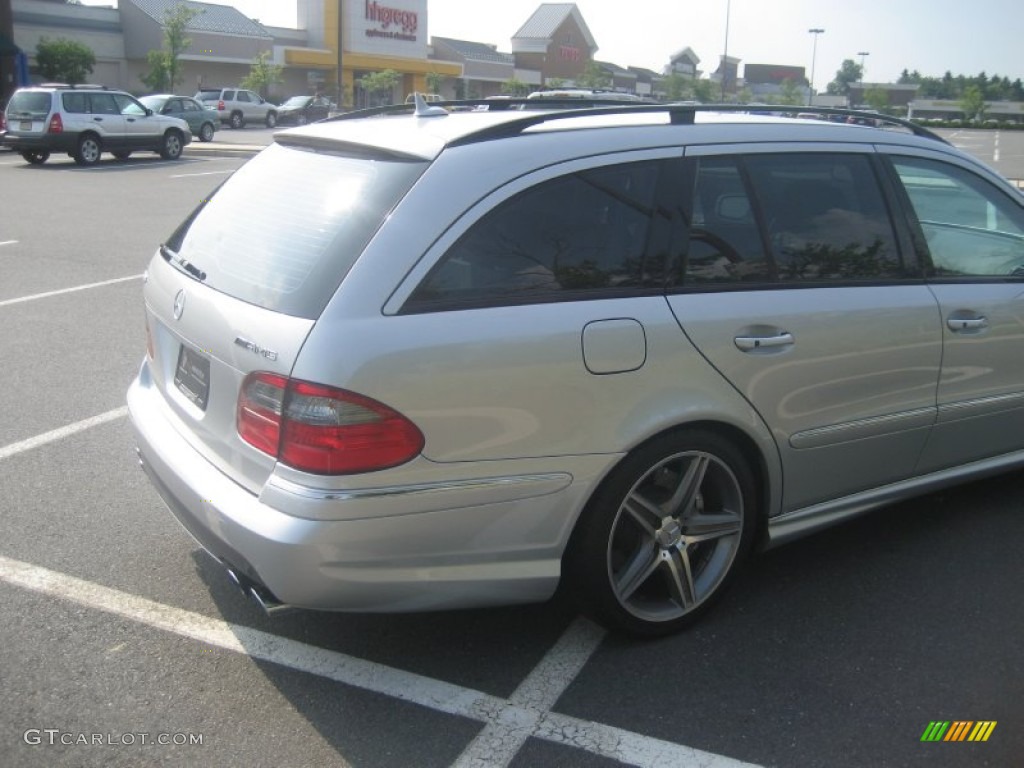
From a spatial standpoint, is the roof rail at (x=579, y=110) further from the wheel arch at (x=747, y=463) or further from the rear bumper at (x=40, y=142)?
the rear bumper at (x=40, y=142)

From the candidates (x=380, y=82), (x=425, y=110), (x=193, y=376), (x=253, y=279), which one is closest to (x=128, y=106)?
(x=425, y=110)

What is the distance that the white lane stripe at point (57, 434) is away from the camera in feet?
→ 16.5

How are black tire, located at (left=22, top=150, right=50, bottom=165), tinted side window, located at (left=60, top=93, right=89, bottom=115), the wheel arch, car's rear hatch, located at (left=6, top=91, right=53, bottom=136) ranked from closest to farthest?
the wheel arch < car's rear hatch, located at (left=6, top=91, right=53, bottom=136) < tinted side window, located at (left=60, top=93, right=89, bottom=115) < black tire, located at (left=22, top=150, right=50, bottom=165)

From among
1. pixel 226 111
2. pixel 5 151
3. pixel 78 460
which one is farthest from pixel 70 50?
pixel 78 460

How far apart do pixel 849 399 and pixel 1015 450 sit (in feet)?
4.21

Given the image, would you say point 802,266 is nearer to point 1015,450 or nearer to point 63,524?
point 1015,450

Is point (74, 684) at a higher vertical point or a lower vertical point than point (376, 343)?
lower

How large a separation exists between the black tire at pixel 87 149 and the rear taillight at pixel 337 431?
72.0ft

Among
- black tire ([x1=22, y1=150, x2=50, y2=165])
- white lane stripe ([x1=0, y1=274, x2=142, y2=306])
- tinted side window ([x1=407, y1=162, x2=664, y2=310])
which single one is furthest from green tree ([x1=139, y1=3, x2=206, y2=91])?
tinted side window ([x1=407, y1=162, x2=664, y2=310])

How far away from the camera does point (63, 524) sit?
13.8 feet

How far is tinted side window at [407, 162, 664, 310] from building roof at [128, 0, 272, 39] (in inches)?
2240

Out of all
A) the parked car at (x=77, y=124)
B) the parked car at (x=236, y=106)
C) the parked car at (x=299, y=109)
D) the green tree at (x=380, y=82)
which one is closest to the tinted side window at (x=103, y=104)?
the parked car at (x=77, y=124)

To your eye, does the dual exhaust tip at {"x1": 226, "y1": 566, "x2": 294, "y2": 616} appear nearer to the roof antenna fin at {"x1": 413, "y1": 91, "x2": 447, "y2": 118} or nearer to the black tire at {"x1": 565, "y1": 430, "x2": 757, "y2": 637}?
the black tire at {"x1": 565, "y1": 430, "x2": 757, "y2": 637}

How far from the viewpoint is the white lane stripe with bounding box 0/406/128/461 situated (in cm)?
502
